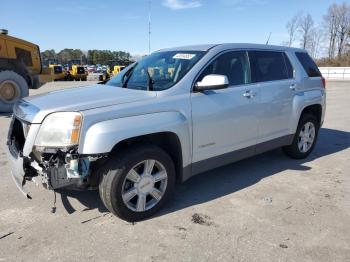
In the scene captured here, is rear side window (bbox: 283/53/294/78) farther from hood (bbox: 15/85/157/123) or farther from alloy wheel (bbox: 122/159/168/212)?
alloy wheel (bbox: 122/159/168/212)

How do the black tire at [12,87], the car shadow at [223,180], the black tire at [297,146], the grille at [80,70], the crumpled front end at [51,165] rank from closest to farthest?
the crumpled front end at [51,165] < the car shadow at [223,180] < the black tire at [297,146] < the black tire at [12,87] < the grille at [80,70]

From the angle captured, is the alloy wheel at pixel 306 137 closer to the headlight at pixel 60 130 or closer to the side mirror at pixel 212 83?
the side mirror at pixel 212 83

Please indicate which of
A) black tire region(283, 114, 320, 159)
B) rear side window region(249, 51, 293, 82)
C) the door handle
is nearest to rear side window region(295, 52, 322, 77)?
rear side window region(249, 51, 293, 82)

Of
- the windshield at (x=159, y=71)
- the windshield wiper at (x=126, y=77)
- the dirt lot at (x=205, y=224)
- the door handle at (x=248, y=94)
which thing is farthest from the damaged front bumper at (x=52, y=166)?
the door handle at (x=248, y=94)

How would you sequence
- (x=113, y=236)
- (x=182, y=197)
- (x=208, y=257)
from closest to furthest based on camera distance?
(x=208, y=257) < (x=113, y=236) < (x=182, y=197)

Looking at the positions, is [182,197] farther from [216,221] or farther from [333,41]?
[333,41]

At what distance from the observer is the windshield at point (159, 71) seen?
4027 mm

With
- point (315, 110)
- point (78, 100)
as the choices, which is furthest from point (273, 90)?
point (78, 100)

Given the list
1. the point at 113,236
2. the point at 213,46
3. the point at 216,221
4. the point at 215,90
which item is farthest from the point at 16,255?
the point at 213,46

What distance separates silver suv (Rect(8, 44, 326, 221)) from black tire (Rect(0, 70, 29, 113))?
670 cm

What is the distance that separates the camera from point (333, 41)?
65.0 metres

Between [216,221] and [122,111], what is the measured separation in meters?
1.52

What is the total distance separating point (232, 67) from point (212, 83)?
2.55 ft

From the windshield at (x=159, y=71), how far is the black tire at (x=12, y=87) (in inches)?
264
